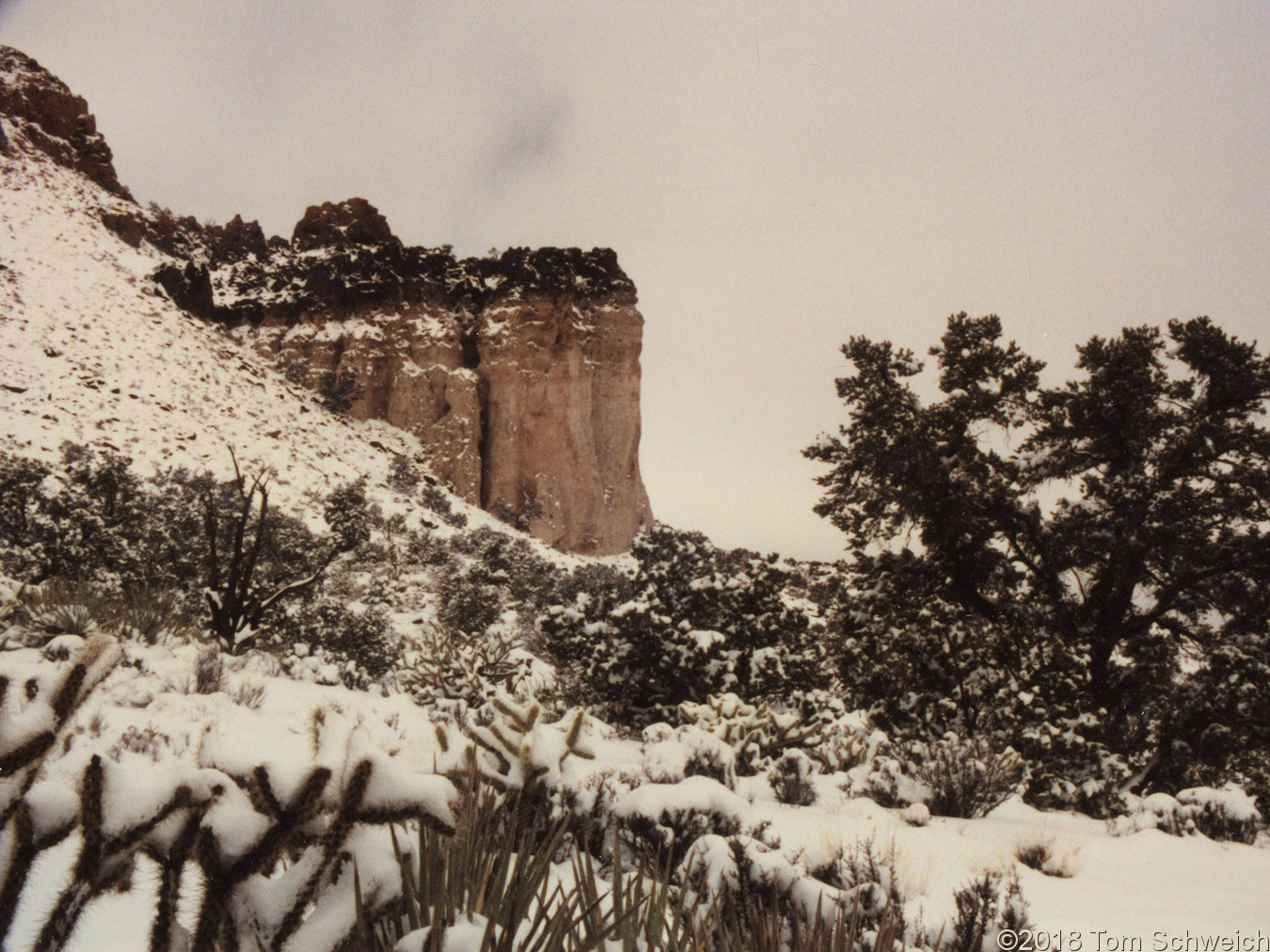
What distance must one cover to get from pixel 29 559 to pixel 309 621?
15.7 feet

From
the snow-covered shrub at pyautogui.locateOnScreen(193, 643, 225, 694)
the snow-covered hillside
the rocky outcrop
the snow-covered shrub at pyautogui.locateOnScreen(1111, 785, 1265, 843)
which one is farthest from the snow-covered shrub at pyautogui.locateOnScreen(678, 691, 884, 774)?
the rocky outcrop

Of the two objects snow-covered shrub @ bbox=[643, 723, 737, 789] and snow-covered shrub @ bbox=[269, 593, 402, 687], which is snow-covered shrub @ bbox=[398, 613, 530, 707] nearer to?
snow-covered shrub @ bbox=[269, 593, 402, 687]

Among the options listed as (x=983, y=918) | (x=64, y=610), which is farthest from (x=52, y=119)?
(x=983, y=918)

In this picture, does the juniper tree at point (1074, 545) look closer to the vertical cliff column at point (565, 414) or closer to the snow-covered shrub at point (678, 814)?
the snow-covered shrub at point (678, 814)

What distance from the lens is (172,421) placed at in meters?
24.0

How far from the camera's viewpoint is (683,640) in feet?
28.2

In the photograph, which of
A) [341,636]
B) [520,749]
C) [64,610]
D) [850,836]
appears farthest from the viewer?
[341,636]

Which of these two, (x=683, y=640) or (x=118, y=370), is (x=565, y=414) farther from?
(x=683, y=640)

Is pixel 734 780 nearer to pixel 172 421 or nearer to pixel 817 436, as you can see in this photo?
pixel 817 436

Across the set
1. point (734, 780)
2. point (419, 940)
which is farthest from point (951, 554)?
point (419, 940)

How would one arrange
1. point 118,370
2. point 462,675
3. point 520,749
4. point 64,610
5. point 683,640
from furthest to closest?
point 118,370
point 462,675
point 683,640
point 64,610
point 520,749

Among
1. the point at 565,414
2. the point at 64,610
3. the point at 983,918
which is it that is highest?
the point at 565,414

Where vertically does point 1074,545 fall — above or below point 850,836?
above

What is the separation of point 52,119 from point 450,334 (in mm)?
27298
